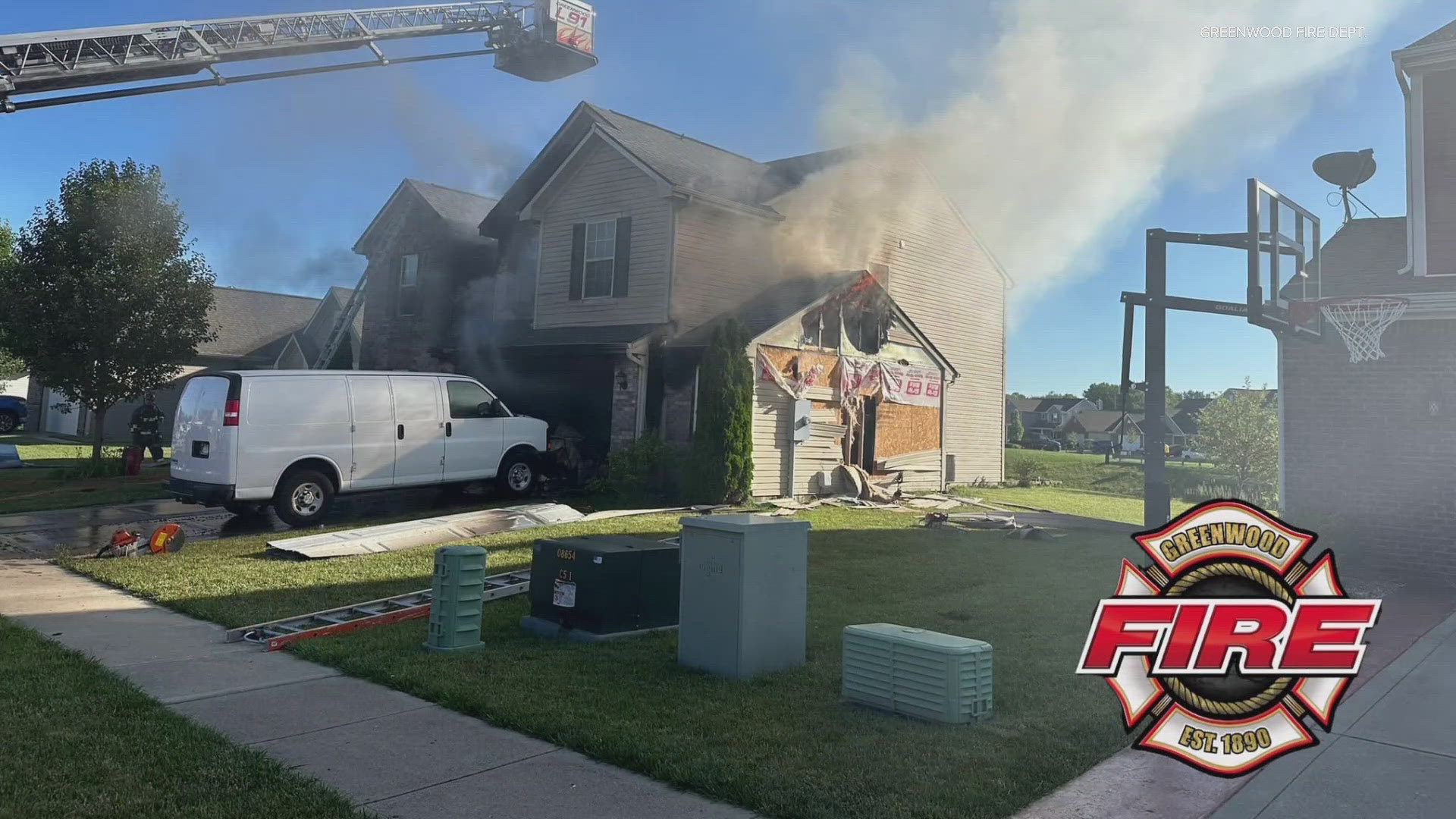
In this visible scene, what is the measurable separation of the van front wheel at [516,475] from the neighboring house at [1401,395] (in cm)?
1060

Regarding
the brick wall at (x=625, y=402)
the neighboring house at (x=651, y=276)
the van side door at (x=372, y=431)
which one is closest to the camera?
the van side door at (x=372, y=431)

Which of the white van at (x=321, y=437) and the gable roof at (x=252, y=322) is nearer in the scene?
the white van at (x=321, y=437)

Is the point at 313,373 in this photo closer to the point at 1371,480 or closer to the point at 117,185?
the point at 117,185

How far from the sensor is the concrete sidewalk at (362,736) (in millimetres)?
3656

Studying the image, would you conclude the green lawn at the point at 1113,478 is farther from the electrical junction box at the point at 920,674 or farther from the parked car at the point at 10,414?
the parked car at the point at 10,414

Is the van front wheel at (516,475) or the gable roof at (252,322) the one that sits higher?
the gable roof at (252,322)

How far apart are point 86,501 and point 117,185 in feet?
25.1


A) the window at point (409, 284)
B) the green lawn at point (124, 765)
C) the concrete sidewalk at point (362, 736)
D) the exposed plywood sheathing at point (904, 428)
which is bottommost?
the concrete sidewalk at point (362, 736)

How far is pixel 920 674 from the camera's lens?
15.5 feet

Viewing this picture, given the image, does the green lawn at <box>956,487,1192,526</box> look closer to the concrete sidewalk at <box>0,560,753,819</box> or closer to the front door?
the front door

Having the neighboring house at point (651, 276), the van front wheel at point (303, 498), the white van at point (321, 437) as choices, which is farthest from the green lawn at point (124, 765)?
→ the neighboring house at point (651, 276)

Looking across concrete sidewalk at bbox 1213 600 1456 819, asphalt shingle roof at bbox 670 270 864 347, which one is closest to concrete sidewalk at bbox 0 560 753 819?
concrete sidewalk at bbox 1213 600 1456 819

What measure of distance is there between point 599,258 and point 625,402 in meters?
3.74

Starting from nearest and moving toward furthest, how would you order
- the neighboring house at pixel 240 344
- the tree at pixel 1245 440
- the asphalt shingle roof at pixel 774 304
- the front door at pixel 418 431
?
the front door at pixel 418 431 < the asphalt shingle roof at pixel 774 304 < the tree at pixel 1245 440 < the neighboring house at pixel 240 344
